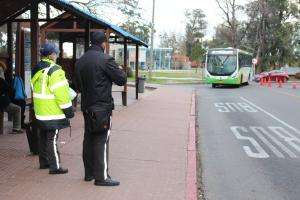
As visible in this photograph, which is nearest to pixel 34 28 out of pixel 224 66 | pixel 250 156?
pixel 250 156

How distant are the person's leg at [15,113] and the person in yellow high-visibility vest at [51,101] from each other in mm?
4017

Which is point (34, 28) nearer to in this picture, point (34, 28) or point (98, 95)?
point (34, 28)

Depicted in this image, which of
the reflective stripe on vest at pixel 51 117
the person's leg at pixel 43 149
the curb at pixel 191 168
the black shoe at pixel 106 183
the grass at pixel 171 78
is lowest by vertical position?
the grass at pixel 171 78

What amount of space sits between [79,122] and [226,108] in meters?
9.29

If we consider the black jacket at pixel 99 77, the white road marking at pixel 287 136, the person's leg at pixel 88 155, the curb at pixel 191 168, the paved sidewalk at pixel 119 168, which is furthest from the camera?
the white road marking at pixel 287 136

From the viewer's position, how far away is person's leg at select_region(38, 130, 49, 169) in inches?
320

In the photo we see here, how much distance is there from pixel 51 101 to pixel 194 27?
124 m

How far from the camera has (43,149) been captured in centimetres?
818

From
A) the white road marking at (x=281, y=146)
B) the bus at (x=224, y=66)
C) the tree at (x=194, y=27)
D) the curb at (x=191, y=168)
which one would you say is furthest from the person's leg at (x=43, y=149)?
the tree at (x=194, y=27)

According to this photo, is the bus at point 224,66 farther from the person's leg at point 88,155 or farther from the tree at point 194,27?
the tree at point 194,27

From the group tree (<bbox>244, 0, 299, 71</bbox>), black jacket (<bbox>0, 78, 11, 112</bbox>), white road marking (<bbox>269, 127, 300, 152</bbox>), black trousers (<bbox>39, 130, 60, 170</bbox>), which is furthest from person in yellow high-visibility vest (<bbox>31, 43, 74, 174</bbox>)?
tree (<bbox>244, 0, 299, 71</bbox>)

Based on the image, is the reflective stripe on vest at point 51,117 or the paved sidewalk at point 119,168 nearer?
the paved sidewalk at point 119,168

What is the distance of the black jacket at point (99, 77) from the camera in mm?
7152

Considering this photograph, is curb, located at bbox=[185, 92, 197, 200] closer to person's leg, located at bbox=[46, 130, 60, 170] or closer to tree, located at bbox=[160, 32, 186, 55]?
person's leg, located at bbox=[46, 130, 60, 170]
